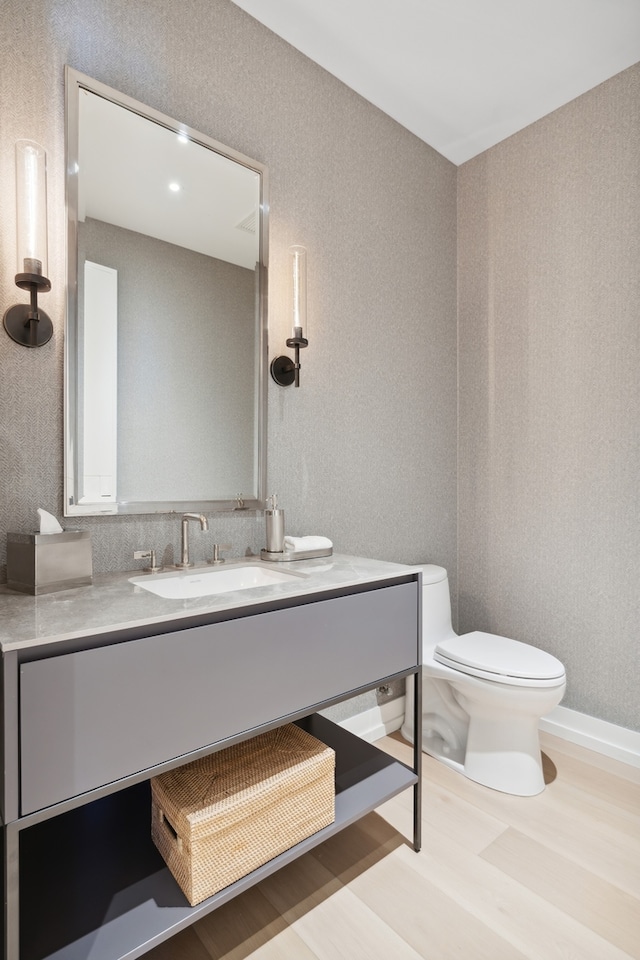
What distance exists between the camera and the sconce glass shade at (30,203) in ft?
3.84

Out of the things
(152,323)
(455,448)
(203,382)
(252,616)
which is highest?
(152,323)

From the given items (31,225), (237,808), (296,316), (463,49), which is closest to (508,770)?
(237,808)

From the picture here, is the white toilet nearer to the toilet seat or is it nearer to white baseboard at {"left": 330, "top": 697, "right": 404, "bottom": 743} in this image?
the toilet seat

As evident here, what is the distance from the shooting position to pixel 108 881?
1.07m

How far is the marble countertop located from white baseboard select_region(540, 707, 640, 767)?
50.6 inches

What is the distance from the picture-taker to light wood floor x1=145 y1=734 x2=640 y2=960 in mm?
1167

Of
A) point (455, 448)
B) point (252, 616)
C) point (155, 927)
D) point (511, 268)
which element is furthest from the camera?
point (455, 448)

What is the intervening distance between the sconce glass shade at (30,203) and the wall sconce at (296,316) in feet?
2.52

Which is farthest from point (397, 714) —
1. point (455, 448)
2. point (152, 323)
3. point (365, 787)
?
point (152, 323)

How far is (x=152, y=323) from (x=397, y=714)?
70.8 inches

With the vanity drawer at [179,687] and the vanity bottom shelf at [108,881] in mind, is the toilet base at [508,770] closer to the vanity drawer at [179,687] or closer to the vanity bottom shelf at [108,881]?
the vanity bottom shelf at [108,881]

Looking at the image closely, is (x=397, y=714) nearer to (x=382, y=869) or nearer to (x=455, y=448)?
(x=382, y=869)

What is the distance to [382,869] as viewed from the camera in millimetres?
1400

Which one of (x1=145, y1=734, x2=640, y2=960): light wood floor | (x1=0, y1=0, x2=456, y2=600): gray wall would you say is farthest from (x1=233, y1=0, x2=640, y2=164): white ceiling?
(x1=145, y1=734, x2=640, y2=960): light wood floor
